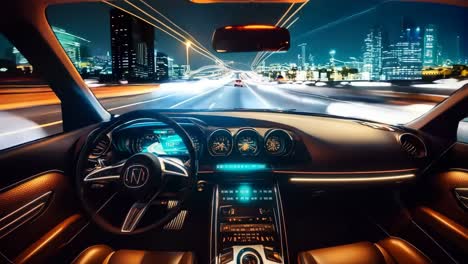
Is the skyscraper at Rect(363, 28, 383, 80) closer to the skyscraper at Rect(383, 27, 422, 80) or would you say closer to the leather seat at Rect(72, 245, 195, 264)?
the skyscraper at Rect(383, 27, 422, 80)

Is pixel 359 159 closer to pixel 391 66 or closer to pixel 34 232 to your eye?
pixel 34 232

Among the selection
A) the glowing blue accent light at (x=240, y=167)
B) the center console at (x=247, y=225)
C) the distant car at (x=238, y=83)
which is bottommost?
the center console at (x=247, y=225)

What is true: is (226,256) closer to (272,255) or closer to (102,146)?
(272,255)

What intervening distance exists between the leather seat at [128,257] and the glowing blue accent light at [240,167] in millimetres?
850

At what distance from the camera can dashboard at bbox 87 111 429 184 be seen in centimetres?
376

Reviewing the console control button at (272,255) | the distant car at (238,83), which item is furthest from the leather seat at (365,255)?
the distant car at (238,83)

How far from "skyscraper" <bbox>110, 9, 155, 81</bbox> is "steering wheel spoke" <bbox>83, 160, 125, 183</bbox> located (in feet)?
4.63

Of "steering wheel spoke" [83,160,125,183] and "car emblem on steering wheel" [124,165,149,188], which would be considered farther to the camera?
"steering wheel spoke" [83,160,125,183]

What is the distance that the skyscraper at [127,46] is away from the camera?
4113 mm

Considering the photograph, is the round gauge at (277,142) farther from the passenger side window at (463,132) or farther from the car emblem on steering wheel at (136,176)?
the passenger side window at (463,132)

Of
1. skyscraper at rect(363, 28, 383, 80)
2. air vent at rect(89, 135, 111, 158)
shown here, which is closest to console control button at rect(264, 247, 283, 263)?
air vent at rect(89, 135, 111, 158)

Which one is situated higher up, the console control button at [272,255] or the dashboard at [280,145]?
the dashboard at [280,145]

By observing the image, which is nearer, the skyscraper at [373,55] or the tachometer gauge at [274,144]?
the tachometer gauge at [274,144]

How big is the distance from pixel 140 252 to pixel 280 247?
1.23 metres
